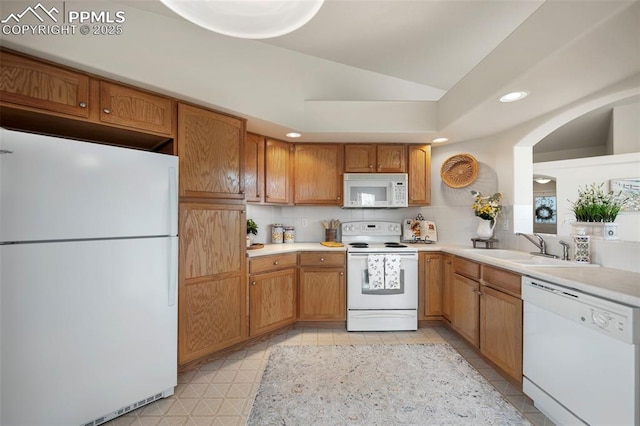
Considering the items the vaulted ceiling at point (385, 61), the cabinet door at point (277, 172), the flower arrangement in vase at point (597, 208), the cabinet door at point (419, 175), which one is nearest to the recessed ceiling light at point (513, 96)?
the vaulted ceiling at point (385, 61)

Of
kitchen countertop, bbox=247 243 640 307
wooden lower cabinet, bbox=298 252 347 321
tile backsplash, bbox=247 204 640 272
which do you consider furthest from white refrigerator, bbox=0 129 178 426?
kitchen countertop, bbox=247 243 640 307

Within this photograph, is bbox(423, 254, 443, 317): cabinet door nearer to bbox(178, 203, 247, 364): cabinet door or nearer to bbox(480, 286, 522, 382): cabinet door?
bbox(480, 286, 522, 382): cabinet door

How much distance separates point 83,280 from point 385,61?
3128 millimetres

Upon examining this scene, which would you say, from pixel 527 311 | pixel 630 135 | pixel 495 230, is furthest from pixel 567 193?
pixel 527 311

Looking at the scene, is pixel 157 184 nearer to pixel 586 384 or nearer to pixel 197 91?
pixel 197 91

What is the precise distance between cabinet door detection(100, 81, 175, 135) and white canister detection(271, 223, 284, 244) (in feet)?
5.52

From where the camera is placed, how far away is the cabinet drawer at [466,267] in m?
2.30

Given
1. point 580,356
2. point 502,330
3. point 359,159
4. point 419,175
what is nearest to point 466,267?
point 502,330

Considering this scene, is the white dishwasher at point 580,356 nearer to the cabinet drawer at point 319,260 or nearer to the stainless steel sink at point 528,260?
the stainless steel sink at point 528,260

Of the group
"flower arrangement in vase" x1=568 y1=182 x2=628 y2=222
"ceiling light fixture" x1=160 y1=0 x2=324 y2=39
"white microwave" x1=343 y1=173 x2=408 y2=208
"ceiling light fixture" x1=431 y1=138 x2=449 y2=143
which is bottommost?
"flower arrangement in vase" x1=568 y1=182 x2=628 y2=222

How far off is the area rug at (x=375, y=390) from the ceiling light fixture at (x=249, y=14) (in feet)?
6.89

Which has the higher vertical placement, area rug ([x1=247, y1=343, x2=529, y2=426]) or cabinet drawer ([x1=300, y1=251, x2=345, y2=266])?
cabinet drawer ([x1=300, y1=251, x2=345, y2=266])

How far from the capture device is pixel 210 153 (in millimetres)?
2143

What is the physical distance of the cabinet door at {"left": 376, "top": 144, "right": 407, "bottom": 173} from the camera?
318 cm
